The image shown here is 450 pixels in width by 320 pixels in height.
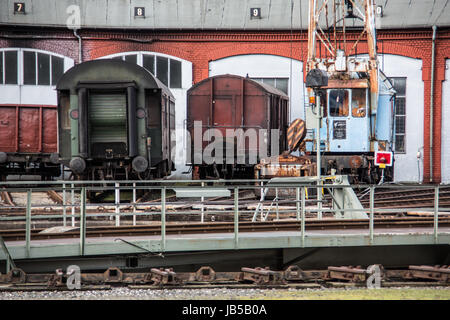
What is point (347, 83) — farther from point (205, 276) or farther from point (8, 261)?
point (8, 261)

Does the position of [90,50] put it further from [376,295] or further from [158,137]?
[376,295]

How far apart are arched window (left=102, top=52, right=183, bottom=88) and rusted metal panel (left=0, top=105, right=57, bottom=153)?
5938 millimetres

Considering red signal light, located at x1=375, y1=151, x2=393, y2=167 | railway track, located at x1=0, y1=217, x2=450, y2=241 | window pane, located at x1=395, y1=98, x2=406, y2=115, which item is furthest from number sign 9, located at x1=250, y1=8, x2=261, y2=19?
railway track, located at x1=0, y1=217, x2=450, y2=241

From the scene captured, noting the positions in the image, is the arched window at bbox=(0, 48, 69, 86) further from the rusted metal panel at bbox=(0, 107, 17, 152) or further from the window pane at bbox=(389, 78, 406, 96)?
the window pane at bbox=(389, 78, 406, 96)

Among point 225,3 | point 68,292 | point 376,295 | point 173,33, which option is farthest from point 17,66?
point 376,295

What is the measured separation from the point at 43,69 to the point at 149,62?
14.9 ft

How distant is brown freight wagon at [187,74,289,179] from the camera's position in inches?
885

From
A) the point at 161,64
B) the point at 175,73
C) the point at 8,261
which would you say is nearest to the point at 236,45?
the point at 175,73

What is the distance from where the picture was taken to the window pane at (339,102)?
74.8ft

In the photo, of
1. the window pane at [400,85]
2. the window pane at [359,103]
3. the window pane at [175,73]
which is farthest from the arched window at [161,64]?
the window pane at [359,103]

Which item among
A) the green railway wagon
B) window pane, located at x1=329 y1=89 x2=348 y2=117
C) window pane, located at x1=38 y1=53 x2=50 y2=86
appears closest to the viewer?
the green railway wagon

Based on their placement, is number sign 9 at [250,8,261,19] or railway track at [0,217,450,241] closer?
railway track at [0,217,450,241]

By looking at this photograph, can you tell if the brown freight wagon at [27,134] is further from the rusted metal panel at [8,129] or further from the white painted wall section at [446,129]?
the white painted wall section at [446,129]
